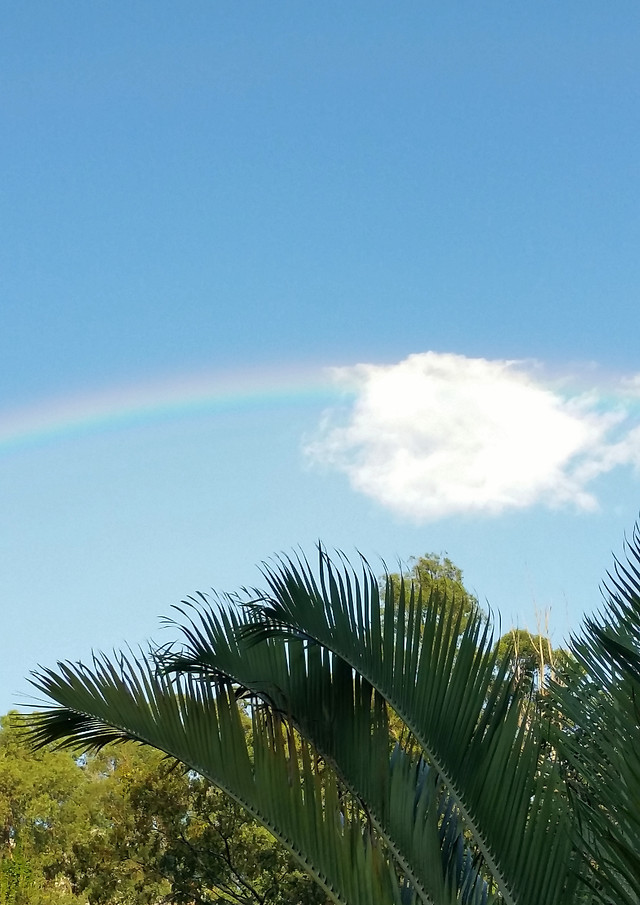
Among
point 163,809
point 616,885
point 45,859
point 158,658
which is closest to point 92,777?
point 45,859

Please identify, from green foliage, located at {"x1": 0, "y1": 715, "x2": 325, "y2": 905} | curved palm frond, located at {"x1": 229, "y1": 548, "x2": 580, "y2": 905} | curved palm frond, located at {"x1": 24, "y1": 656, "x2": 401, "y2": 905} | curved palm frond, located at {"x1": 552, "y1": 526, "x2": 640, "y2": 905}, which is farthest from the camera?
green foliage, located at {"x1": 0, "y1": 715, "x2": 325, "y2": 905}

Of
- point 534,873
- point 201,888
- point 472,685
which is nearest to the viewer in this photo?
point 534,873

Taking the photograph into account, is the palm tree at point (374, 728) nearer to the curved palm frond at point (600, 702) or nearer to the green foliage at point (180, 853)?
the curved palm frond at point (600, 702)

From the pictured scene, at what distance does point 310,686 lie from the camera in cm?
452

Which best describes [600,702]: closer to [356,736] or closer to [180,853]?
[356,736]

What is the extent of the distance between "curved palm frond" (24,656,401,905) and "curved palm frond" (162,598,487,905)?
0.15 m

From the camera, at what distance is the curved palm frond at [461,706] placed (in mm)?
3262

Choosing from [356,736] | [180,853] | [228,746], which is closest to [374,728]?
[356,736]

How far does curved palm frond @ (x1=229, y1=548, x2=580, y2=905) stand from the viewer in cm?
326

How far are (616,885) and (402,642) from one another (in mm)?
2256

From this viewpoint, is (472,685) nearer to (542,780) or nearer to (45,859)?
(542,780)

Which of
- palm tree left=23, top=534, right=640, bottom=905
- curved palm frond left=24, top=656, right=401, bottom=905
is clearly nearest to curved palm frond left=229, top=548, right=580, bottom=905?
palm tree left=23, top=534, right=640, bottom=905

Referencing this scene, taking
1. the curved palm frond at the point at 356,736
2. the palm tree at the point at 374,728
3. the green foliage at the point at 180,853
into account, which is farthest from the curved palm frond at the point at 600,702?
the green foliage at the point at 180,853

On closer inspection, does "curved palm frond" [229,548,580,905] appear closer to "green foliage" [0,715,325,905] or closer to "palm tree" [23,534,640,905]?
"palm tree" [23,534,640,905]
